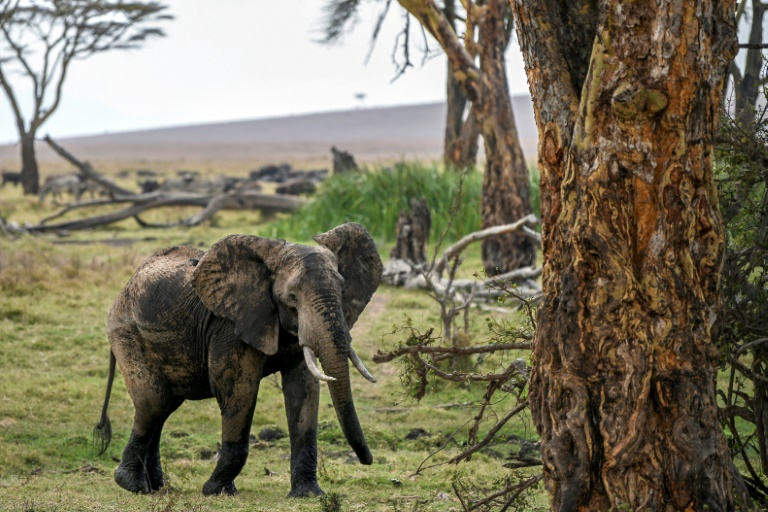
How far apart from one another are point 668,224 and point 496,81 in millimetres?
9920

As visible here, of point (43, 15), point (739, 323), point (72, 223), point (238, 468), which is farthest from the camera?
point (43, 15)

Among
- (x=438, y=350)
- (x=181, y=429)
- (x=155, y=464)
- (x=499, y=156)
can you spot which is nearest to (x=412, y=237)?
(x=499, y=156)

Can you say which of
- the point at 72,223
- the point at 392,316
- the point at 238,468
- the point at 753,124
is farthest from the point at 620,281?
the point at 72,223

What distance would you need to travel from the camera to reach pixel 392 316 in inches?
444

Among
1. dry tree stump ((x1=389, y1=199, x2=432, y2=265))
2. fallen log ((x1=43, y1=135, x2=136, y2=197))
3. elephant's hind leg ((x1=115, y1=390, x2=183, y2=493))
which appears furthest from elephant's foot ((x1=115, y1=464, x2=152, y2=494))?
fallen log ((x1=43, y1=135, x2=136, y2=197))

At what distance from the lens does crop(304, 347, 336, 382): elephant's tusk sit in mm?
4957

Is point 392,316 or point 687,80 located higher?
point 687,80

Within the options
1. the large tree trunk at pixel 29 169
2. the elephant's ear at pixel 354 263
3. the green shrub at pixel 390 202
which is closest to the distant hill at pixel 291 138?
the large tree trunk at pixel 29 169

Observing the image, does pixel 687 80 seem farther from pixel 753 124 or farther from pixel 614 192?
pixel 753 124

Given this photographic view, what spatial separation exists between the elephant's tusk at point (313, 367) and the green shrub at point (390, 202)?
11.1m

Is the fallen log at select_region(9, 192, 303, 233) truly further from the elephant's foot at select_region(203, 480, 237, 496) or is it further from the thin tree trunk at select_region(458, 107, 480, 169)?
the elephant's foot at select_region(203, 480, 237, 496)

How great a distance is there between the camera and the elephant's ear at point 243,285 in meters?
5.52

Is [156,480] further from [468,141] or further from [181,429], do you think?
[468,141]

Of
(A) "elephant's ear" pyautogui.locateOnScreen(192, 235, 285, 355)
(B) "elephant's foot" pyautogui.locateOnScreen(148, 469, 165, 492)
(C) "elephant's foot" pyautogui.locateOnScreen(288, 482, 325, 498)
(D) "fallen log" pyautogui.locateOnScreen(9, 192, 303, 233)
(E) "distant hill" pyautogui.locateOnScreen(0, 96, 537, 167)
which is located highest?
(A) "elephant's ear" pyautogui.locateOnScreen(192, 235, 285, 355)
